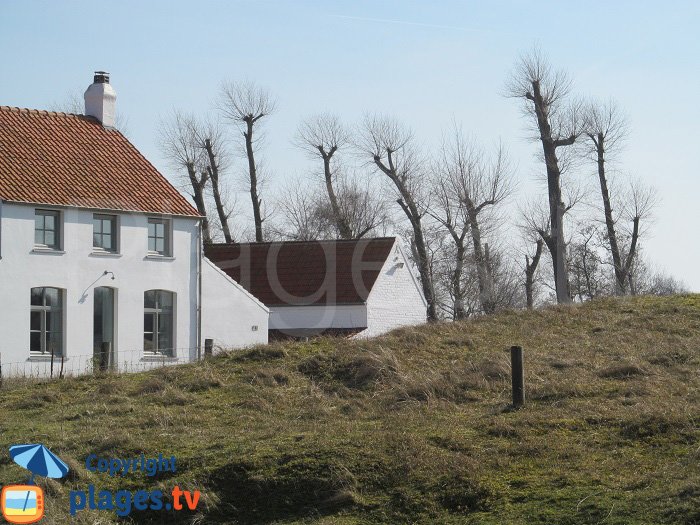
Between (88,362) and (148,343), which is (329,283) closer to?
(148,343)

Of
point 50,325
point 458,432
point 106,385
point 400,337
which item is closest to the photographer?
point 458,432

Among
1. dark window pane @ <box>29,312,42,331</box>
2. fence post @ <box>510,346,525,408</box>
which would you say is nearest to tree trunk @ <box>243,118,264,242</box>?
dark window pane @ <box>29,312,42,331</box>

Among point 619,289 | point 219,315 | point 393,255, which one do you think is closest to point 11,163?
point 219,315

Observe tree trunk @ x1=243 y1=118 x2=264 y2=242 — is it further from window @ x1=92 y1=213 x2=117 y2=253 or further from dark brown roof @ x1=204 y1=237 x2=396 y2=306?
window @ x1=92 y1=213 x2=117 y2=253

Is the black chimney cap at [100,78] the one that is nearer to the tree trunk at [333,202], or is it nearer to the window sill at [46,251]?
the window sill at [46,251]

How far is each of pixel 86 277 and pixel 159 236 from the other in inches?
129

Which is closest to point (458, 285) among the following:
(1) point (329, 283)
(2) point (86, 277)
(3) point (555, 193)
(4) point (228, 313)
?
(1) point (329, 283)

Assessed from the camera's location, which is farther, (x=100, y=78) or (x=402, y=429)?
(x=100, y=78)

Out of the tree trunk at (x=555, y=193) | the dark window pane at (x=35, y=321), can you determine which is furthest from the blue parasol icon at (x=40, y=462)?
the tree trunk at (x=555, y=193)

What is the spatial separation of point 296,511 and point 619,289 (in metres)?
37.4

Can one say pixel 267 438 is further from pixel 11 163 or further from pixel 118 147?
pixel 118 147

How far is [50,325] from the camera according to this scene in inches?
1155

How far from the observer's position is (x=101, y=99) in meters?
35.2

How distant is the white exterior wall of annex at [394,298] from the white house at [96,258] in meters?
5.54
